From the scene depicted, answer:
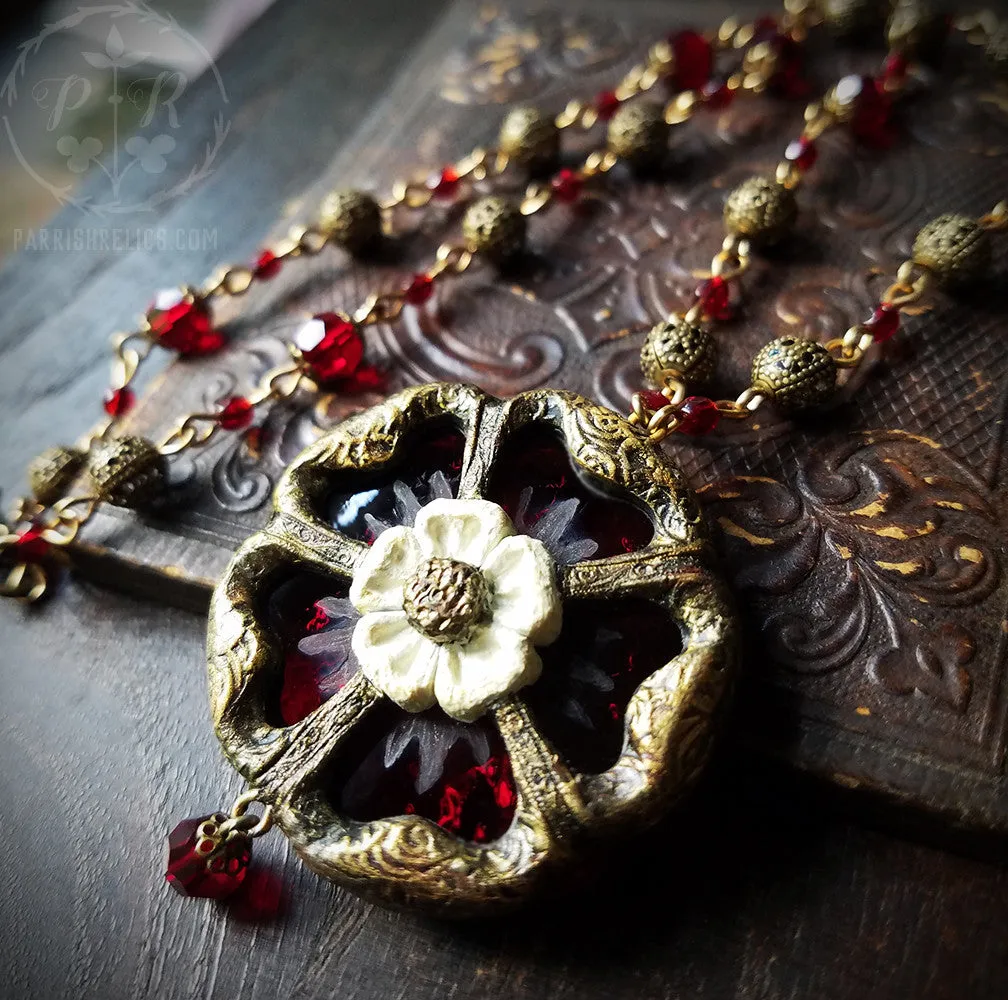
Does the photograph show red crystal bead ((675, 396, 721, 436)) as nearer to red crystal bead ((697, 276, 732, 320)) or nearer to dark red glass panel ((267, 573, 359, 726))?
red crystal bead ((697, 276, 732, 320))

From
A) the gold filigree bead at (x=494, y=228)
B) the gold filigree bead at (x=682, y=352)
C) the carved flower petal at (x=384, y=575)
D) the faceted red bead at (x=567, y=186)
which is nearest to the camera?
the carved flower petal at (x=384, y=575)

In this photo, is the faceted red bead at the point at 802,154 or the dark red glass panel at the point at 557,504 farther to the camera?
the faceted red bead at the point at 802,154

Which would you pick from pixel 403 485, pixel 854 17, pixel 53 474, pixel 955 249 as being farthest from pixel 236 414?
pixel 854 17

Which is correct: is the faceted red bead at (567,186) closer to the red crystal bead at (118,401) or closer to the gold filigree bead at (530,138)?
the gold filigree bead at (530,138)

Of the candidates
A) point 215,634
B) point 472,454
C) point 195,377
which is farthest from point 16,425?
point 472,454

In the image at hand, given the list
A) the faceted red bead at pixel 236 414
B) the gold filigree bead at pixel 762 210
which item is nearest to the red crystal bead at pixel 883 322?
the gold filigree bead at pixel 762 210

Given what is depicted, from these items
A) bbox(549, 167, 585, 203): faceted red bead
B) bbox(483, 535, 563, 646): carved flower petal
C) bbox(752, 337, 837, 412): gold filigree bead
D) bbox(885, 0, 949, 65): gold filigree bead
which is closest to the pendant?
bbox(483, 535, 563, 646): carved flower petal

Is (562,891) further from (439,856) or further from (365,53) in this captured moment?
(365,53)
